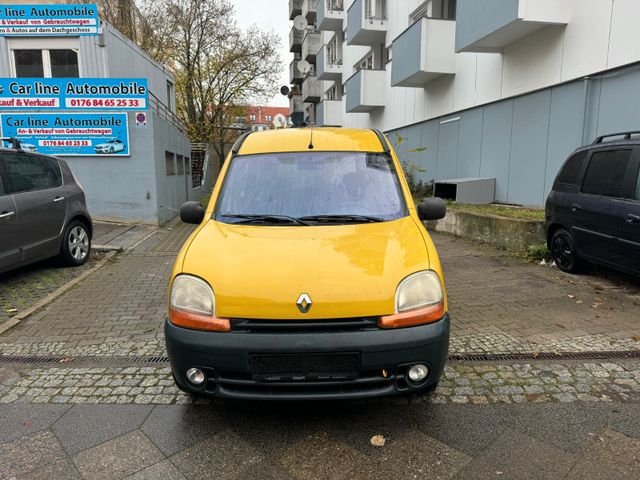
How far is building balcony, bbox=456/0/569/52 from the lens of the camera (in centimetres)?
922

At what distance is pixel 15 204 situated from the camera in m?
5.94

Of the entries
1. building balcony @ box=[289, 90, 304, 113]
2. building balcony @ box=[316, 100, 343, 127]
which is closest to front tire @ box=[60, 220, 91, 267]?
building balcony @ box=[316, 100, 343, 127]

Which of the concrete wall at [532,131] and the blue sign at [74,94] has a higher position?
the blue sign at [74,94]

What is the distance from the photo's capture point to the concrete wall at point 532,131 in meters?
8.39

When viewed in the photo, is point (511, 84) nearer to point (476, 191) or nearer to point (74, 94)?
point (476, 191)

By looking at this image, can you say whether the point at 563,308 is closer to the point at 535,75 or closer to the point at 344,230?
the point at 344,230

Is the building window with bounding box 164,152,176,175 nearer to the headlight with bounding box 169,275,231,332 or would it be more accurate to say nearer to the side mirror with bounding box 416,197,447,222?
the side mirror with bounding box 416,197,447,222

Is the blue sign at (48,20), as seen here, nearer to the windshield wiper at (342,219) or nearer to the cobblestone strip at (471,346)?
the cobblestone strip at (471,346)

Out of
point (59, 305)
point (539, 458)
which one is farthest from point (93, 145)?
point (539, 458)

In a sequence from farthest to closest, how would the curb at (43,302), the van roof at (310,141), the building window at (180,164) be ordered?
the building window at (180,164), the curb at (43,302), the van roof at (310,141)

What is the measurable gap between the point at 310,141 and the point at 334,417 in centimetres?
234

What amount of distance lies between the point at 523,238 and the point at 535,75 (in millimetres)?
4336

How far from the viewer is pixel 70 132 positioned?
11.9 meters

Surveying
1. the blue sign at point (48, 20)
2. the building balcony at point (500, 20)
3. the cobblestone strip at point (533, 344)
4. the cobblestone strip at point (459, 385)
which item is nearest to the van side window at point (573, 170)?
the cobblestone strip at point (533, 344)
